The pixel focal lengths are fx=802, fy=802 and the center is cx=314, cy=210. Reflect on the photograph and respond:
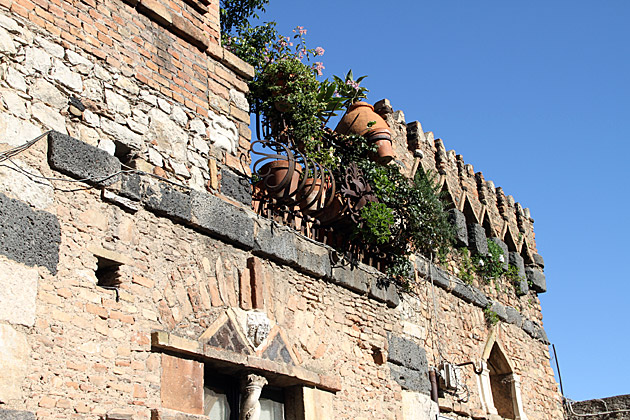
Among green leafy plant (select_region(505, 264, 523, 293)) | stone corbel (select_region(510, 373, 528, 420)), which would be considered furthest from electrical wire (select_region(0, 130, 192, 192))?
green leafy plant (select_region(505, 264, 523, 293))

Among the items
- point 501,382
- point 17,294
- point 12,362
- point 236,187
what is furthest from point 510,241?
point 12,362

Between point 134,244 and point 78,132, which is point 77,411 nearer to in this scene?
point 134,244

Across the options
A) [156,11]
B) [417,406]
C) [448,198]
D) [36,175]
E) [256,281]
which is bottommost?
[417,406]

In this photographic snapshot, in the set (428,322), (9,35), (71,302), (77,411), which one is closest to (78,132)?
(9,35)

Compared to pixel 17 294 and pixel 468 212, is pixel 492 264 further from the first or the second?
pixel 17 294

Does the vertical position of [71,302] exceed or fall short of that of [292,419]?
it exceeds it

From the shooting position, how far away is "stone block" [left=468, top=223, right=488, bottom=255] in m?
9.98

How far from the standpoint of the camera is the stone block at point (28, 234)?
14.5 feet

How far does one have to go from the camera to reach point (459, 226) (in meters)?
9.69

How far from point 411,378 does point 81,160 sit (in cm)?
390

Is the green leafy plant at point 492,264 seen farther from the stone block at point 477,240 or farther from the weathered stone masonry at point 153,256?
the weathered stone masonry at point 153,256

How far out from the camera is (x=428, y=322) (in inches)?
326

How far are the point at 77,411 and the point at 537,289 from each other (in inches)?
333

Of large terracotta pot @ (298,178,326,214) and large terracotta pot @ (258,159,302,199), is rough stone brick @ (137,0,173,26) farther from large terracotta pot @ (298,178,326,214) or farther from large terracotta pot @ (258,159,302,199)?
large terracotta pot @ (298,178,326,214)
